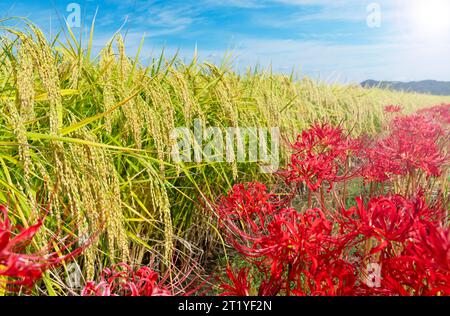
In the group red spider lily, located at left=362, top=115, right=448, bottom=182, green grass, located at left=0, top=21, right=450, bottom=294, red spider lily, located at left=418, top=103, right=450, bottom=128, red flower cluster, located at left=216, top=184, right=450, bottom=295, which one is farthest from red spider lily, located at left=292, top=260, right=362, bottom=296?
red spider lily, located at left=418, top=103, right=450, bottom=128

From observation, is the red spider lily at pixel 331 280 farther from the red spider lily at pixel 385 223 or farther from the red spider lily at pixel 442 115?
the red spider lily at pixel 442 115

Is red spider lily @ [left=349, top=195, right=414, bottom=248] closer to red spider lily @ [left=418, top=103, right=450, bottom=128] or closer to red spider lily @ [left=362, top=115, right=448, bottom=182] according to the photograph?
red spider lily @ [left=362, top=115, right=448, bottom=182]

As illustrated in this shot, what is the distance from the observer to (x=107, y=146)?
3.80ft

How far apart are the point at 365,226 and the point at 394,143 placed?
5.01 feet

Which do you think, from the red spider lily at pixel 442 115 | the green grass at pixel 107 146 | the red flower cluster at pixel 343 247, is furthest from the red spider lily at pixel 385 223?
the red spider lily at pixel 442 115

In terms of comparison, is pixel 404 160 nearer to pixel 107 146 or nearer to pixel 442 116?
pixel 107 146

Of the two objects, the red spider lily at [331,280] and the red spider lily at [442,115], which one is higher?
the red spider lily at [442,115]

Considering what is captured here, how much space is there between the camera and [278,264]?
880mm

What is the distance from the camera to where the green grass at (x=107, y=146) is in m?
1.20

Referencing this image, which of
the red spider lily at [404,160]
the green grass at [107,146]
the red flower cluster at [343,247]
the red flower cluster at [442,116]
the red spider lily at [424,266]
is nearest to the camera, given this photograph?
the red spider lily at [424,266]

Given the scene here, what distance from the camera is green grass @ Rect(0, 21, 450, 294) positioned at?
120 centimetres

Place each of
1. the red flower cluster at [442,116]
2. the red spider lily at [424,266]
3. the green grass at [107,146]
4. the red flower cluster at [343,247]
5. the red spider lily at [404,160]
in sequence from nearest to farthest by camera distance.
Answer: the red spider lily at [424,266] < the red flower cluster at [343,247] < the green grass at [107,146] < the red spider lily at [404,160] < the red flower cluster at [442,116]
